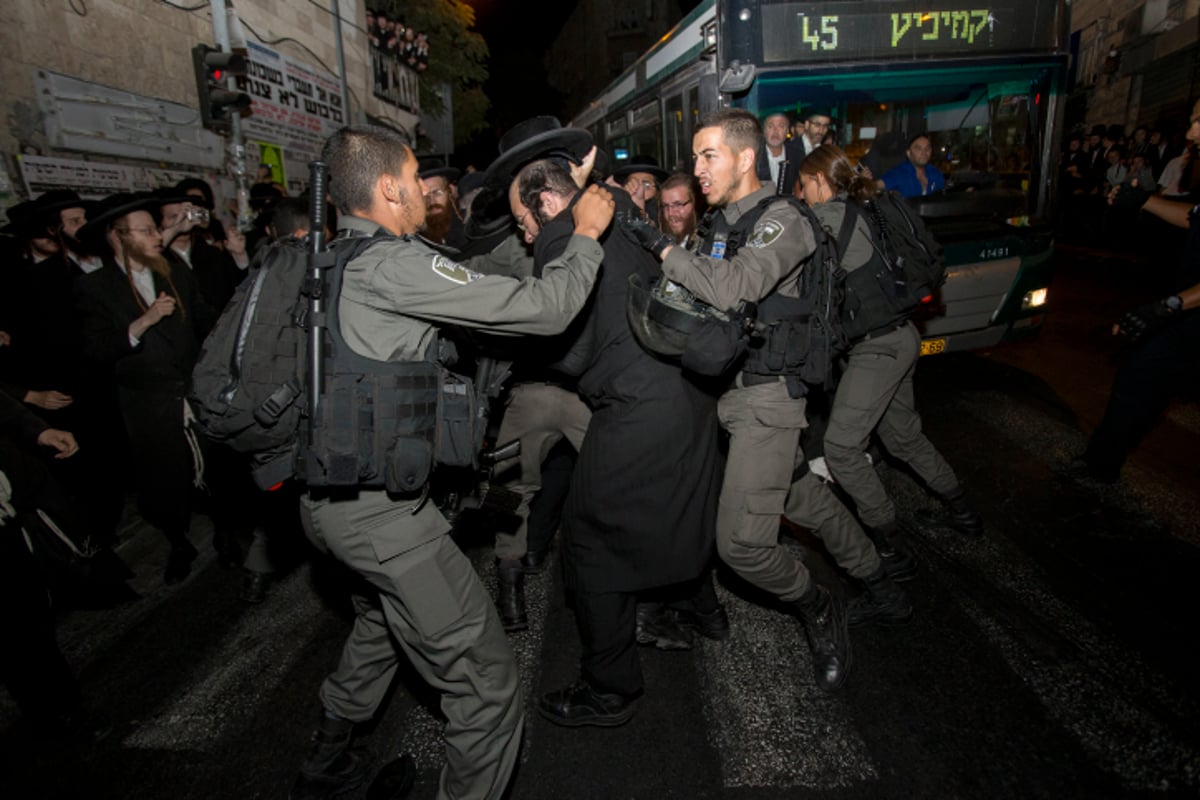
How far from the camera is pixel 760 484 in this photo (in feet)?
8.21

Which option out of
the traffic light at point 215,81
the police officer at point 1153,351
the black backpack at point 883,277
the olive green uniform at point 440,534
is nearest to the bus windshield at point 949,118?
the police officer at point 1153,351

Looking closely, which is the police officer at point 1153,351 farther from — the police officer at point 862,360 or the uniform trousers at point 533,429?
the uniform trousers at point 533,429

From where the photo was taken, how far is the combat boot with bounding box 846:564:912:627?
9.55 feet

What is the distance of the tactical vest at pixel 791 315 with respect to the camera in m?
2.44

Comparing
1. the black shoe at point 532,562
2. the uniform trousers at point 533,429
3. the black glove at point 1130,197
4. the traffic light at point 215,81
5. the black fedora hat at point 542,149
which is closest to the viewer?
the black fedora hat at point 542,149

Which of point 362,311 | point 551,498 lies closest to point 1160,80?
point 551,498

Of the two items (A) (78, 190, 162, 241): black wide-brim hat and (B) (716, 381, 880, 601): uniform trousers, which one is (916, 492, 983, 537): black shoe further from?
(A) (78, 190, 162, 241): black wide-brim hat

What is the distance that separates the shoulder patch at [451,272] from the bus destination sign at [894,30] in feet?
14.0

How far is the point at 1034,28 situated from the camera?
5.26m

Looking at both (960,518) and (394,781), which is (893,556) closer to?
(960,518)

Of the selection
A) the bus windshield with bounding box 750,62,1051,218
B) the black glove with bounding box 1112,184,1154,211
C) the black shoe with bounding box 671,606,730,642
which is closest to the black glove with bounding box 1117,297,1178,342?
the black glove with bounding box 1112,184,1154,211

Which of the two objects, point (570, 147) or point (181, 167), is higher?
point (181, 167)

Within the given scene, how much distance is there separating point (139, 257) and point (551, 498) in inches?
105

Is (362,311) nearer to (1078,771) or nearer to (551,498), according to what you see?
(551,498)
